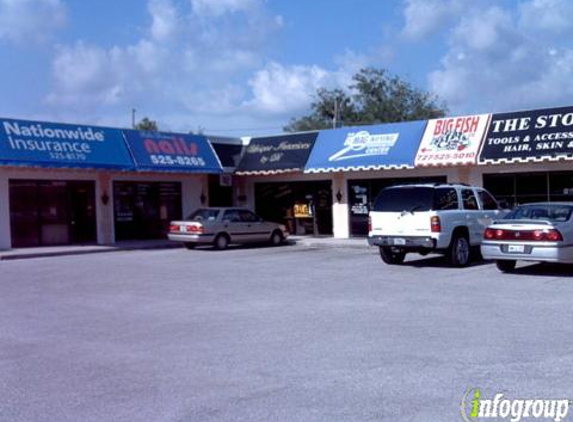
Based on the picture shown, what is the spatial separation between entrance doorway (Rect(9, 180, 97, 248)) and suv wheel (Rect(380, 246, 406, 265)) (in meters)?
13.3

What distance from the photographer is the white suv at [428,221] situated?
684 inches

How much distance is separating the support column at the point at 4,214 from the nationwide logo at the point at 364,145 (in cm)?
1139

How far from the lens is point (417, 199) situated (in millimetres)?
17703

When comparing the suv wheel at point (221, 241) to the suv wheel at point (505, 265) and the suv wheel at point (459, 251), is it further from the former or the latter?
the suv wheel at point (505, 265)

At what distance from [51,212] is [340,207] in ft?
35.1

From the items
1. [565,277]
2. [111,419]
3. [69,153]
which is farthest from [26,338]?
[69,153]

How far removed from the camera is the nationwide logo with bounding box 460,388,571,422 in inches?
237

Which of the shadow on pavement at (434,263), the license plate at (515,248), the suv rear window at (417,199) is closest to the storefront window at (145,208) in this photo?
the shadow on pavement at (434,263)

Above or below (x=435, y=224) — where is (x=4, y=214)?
above

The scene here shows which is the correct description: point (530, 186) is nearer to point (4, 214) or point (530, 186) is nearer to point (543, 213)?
point (543, 213)

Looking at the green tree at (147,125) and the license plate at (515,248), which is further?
the green tree at (147,125)

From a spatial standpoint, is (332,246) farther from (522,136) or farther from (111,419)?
(111,419)

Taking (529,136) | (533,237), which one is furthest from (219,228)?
(533,237)

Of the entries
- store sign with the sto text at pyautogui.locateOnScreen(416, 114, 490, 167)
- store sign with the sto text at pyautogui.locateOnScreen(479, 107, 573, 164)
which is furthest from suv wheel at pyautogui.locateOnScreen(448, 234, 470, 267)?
store sign with the sto text at pyautogui.locateOnScreen(416, 114, 490, 167)
